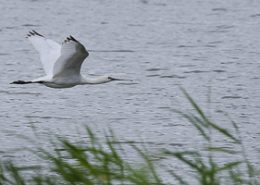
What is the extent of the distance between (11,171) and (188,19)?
15038 mm

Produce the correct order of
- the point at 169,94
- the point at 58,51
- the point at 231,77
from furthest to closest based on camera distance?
the point at 231,77 < the point at 169,94 < the point at 58,51

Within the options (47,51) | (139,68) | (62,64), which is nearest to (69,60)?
(62,64)

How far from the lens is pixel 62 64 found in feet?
41.8

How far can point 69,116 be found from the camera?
47.6 ft

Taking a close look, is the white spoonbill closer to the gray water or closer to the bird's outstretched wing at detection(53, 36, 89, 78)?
the bird's outstretched wing at detection(53, 36, 89, 78)

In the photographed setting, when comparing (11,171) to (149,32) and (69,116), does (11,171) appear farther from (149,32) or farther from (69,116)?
(149,32)

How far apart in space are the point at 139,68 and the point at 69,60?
533 centimetres

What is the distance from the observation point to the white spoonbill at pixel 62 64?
40.2ft

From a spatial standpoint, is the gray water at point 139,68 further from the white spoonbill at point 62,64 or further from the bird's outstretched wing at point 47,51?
the bird's outstretched wing at point 47,51

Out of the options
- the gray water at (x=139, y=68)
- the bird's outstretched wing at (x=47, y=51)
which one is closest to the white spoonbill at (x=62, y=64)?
the bird's outstretched wing at (x=47, y=51)

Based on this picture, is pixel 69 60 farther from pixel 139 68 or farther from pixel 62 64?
pixel 139 68

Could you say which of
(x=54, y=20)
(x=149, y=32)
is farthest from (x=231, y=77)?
(x=54, y=20)

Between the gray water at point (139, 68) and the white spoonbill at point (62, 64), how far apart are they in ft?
1.81

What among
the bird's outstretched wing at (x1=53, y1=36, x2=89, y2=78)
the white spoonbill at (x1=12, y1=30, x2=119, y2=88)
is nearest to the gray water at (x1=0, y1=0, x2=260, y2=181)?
the white spoonbill at (x1=12, y1=30, x2=119, y2=88)
